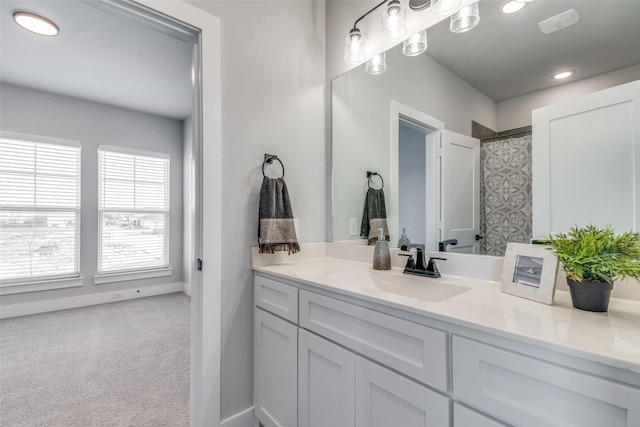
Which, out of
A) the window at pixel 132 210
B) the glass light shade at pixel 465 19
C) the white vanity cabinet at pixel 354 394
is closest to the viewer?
the white vanity cabinet at pixel 354 394

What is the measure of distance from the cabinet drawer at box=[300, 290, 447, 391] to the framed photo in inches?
15.1

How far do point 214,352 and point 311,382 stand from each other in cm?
56

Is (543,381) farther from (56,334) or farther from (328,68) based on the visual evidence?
(56,334)

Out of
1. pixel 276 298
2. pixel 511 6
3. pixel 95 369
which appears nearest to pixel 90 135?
pixel 95 369

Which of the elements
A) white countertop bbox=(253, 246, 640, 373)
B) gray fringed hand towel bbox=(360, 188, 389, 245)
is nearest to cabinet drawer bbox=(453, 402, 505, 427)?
white countertop bbox=(253, 246, 640, 373)

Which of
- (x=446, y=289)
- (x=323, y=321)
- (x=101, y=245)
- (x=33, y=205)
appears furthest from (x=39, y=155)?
(x=446, y=289)

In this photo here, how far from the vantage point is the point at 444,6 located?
1.31 metres

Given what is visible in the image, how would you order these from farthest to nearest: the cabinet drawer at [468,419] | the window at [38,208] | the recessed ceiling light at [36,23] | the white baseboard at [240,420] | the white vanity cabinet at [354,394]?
the window at [38,208], the recessed ceiling light at [36,23], the white baseboard at [240,420], the white vanity cabinet at [354,394], the cabinet drawer at [468,419]

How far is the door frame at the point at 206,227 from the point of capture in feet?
4.58

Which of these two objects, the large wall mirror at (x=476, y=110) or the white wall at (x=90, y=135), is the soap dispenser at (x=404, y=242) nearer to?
the large wall mirror at (x=476, y=110)

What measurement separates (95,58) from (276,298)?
9.87ft

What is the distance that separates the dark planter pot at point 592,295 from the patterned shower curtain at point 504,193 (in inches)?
13.7

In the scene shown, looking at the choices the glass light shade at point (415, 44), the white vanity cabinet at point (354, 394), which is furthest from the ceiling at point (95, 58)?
the white vanity cabinet at point (354, 394)

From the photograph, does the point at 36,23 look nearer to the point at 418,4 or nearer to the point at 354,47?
the point at 354,47
